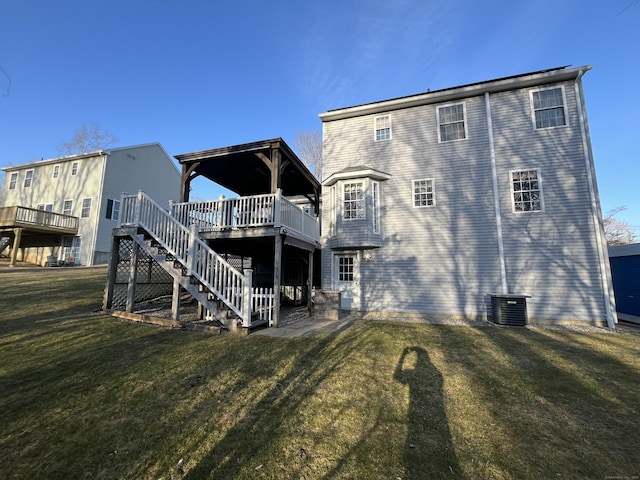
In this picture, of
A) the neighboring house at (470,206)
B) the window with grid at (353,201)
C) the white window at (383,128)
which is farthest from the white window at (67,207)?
the white window at (383,128)

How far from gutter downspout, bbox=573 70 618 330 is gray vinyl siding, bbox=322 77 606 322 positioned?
0.12 metres

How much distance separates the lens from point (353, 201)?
449 inches

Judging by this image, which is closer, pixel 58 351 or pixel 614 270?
pixel 58 351

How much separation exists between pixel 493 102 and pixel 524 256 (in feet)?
19.5

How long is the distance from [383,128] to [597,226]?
829 centimetres

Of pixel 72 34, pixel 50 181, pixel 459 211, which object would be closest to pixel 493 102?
pixel 459 211

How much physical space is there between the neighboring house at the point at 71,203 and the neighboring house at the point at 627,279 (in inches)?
1089

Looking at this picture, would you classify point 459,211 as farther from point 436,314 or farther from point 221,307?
point 221,307

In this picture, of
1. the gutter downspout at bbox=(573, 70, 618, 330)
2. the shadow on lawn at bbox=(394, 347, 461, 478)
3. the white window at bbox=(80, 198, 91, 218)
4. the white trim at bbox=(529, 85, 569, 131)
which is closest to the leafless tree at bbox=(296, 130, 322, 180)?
the white window at bbox=(80, 198, 91, 218)

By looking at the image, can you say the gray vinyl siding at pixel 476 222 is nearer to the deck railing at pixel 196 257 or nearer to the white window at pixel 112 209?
the deck railing at pixel 196 257

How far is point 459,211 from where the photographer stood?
1074cm

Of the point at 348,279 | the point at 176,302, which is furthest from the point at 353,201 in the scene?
the point at 176,302

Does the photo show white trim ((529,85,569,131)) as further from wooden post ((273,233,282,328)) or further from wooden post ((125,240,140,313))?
wooden post ((125,240,140,313))

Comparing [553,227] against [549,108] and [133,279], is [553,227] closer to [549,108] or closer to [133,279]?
[549,108]
